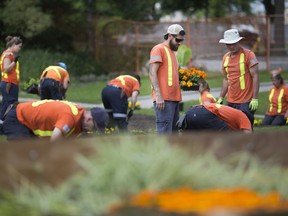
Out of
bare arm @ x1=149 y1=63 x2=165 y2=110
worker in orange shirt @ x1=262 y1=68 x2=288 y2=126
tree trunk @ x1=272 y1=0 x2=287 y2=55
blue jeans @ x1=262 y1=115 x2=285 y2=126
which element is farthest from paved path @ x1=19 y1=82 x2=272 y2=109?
bare arm @ x1=149 y1=63 x2=165 y2=110

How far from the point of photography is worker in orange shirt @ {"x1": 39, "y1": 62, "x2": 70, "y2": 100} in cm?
1382

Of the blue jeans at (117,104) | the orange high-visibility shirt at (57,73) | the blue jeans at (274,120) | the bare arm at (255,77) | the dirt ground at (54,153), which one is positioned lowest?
the blue jeans at (274,120)

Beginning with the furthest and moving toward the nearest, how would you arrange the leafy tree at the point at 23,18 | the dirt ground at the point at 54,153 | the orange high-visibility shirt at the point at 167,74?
the leafy tree at the point at 23,18
the orange high-visibility shirt at the point at 167,74
the dirt ground at the point at 54,153

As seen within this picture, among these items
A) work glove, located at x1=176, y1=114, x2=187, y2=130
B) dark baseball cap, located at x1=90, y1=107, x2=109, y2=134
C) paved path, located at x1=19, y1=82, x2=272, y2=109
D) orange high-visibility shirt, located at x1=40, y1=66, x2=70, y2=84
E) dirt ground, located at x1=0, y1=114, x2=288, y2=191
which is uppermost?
dirt ground, located at x1=0, y1=114, x2=288, y2=191

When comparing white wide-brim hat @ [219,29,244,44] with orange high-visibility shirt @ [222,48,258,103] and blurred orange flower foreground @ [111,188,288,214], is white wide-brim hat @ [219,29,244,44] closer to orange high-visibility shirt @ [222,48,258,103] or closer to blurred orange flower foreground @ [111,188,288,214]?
orange high-visibility shirt @ [222,48,258,103]

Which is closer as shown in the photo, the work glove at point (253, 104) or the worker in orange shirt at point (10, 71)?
the work glove at point (253, 104)

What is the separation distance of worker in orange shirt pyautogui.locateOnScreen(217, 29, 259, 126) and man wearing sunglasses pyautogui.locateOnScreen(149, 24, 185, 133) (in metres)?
1.15

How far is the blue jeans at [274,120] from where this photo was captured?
1530 cm

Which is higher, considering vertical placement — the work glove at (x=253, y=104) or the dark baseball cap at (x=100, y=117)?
the dark baseball cap at (x=100, y=117)

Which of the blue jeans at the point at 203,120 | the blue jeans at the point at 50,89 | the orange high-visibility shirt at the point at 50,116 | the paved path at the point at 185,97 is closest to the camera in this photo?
the orange high-visibility shirt at the point at 50,116

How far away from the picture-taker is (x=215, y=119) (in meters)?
9.70

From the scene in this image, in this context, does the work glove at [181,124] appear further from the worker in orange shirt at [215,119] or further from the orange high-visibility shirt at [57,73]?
the orange high-visibility shirt at [57,73]

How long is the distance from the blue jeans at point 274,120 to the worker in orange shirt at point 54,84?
407cm

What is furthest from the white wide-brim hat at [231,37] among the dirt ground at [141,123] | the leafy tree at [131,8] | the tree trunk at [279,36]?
the leafy tree at [131,8]
